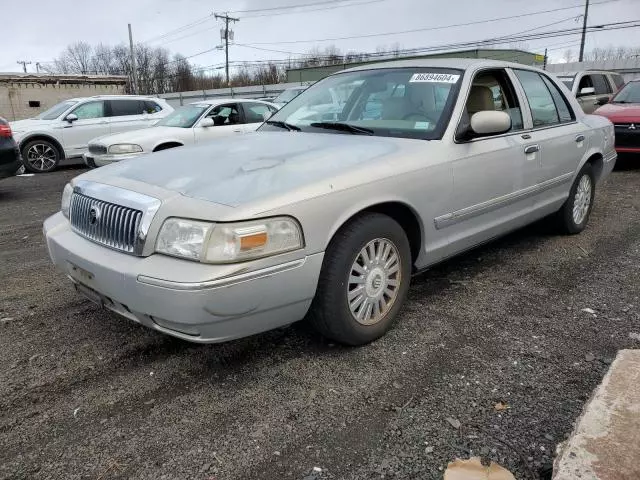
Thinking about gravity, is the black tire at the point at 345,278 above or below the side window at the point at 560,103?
below

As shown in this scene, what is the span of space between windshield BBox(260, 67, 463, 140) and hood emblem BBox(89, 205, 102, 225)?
1.63 m

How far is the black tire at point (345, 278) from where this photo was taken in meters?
2.74

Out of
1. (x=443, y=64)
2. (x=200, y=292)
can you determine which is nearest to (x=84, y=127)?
(x=443, y=64)

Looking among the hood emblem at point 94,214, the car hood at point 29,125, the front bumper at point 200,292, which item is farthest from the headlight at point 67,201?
the car hood at point 29,125

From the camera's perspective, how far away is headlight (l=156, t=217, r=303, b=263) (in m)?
2.38

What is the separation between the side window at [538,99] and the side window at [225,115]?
6.35m

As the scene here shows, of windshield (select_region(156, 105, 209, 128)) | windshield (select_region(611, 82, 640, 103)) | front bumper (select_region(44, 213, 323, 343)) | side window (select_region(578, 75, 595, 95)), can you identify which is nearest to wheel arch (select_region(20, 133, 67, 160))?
windshield (select_region(156, 105, 209, 128))

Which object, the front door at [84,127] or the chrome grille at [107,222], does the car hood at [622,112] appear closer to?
the chrome grille at [107,222]

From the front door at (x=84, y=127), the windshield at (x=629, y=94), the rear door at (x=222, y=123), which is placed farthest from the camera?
the front door at (x=84, y=127)

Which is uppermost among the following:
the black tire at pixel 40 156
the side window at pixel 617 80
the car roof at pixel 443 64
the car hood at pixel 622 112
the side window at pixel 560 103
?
the side window at pixel 617 80

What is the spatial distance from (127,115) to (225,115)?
11.9 feet

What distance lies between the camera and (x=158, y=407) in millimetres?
2545

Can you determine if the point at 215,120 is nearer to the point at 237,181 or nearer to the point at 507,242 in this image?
the point at 507,242

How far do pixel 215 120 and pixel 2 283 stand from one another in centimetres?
605
